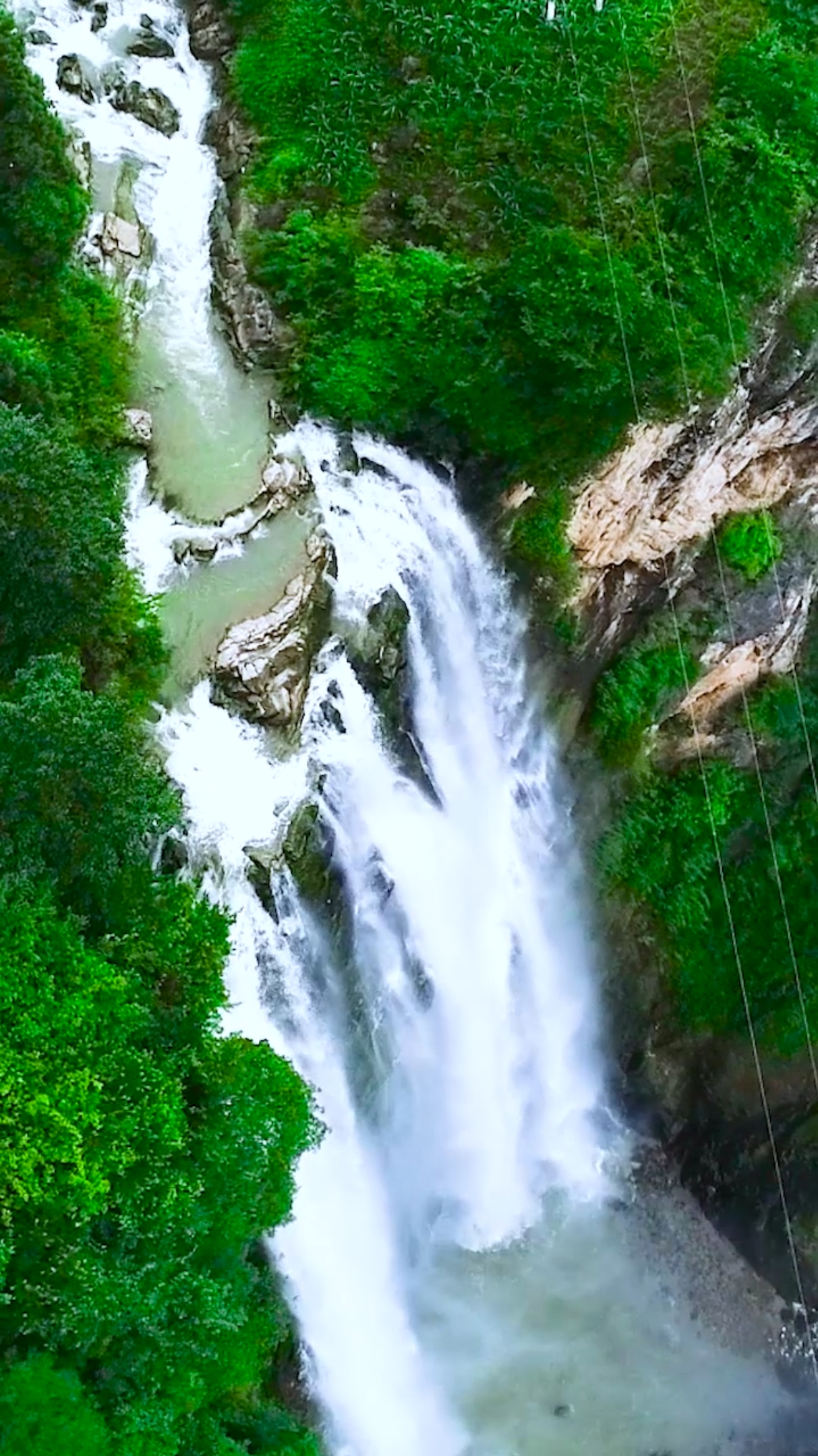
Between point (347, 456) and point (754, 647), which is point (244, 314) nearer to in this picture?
point (347, 456)

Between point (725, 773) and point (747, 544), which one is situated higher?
point (747, 544)

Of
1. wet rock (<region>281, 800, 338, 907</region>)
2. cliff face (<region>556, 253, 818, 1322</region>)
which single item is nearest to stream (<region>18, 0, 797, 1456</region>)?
wet rock (<region>281, 800, 338, 907</region>)

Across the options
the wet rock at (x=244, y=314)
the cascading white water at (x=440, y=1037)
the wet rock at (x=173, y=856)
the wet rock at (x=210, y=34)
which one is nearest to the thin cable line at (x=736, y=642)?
the cascading white water at (x=440, y=1037)

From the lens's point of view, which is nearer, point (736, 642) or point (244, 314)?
point (244, 314)

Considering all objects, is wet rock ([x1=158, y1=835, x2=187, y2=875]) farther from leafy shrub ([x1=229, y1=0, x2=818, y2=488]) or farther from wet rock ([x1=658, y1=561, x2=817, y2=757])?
wet rock ([x1=658, y1=561, x2=817, y2=757])

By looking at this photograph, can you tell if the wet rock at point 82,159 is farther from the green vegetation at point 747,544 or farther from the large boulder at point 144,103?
the green vegetation at point 747,544

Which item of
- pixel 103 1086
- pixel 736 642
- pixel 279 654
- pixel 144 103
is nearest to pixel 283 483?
pixel 279 654
